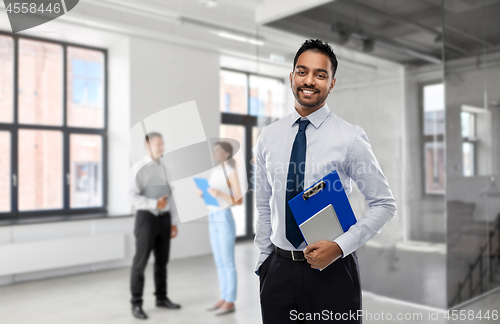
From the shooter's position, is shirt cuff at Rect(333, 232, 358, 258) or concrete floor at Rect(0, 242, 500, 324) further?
concrete floor at Rect(0, 242, 500, 324)

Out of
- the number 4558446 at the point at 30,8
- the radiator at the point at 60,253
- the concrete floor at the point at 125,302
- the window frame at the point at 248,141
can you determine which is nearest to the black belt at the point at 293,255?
the concrete floor at the point at 125,302

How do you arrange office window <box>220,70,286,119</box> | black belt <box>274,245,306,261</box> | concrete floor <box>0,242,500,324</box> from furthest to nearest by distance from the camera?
office window <box>220,70,286,119</box> → concrete floor <box>0,242,500,324</box> → black belt <box>274,245,306,261</box>

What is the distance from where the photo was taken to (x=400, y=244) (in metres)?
3.25

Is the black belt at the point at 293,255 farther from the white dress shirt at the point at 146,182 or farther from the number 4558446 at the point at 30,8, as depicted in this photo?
the number 4558446 at the point at 30,8

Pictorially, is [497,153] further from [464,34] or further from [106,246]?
[106,246]

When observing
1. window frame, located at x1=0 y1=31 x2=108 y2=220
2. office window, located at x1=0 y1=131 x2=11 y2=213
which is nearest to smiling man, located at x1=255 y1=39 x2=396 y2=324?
window frame, located at x1=0 y1=31 x2=108 y2=220

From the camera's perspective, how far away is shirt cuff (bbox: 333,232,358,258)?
1.16 meters

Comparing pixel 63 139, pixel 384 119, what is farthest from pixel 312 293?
pixel 63 139

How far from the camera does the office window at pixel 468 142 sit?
10.6 feet

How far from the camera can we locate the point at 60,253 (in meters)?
4.31

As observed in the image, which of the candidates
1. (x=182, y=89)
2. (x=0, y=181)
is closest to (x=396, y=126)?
(x=182, y=89)

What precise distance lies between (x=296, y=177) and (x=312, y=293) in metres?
0.36

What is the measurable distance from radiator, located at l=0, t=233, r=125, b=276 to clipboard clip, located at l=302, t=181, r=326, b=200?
3915mm

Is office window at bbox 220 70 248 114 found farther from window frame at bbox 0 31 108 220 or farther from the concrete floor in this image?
the concrete floor
